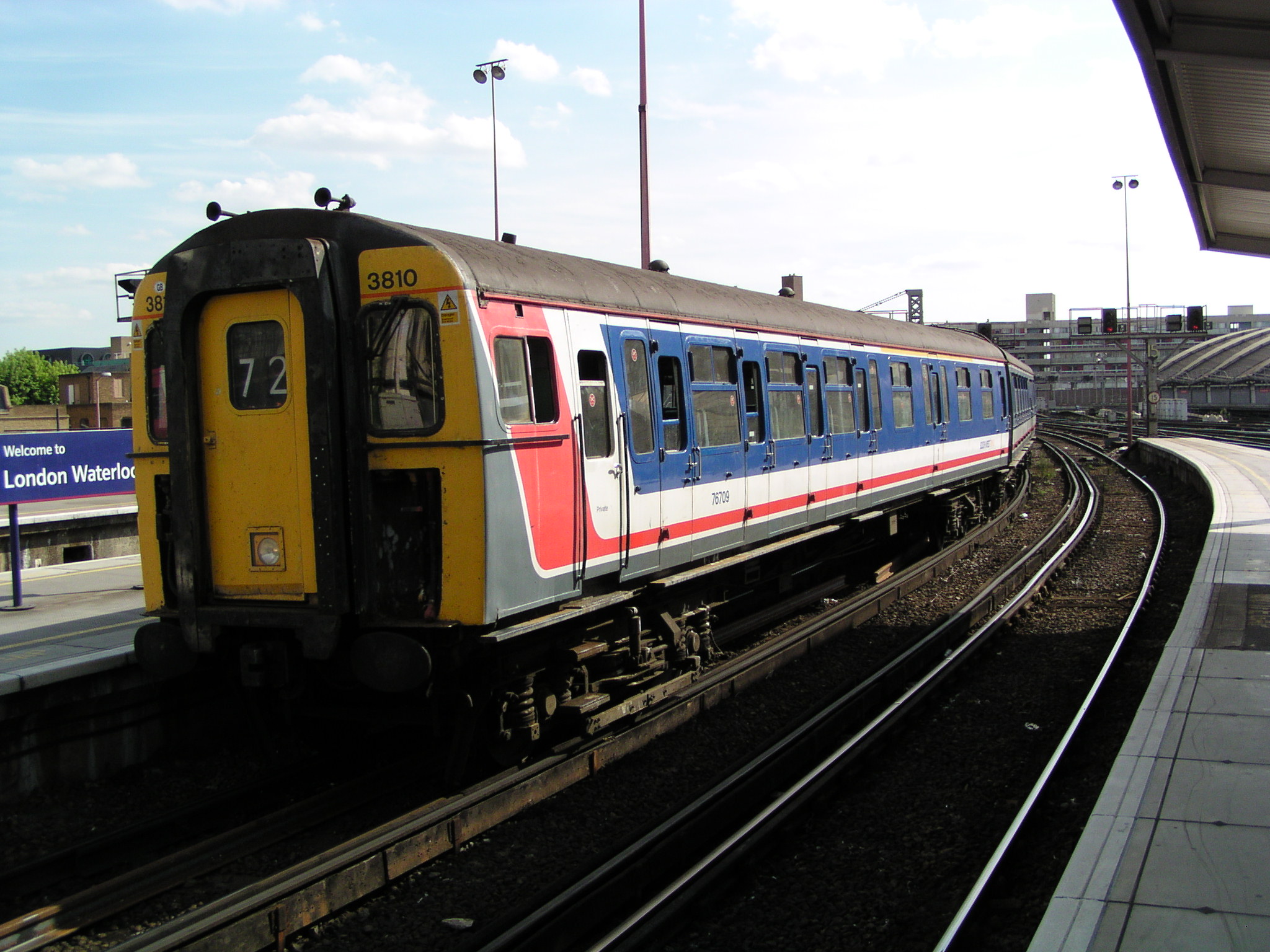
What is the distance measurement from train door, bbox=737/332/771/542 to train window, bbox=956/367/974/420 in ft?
26.0

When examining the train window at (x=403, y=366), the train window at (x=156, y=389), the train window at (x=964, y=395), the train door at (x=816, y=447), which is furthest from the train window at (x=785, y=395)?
the train window at (x=964, y=395)

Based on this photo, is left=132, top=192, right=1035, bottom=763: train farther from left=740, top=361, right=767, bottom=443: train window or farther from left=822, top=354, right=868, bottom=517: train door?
left=822, top=354, right=868, bottom=517: train door

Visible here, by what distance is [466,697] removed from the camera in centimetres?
645

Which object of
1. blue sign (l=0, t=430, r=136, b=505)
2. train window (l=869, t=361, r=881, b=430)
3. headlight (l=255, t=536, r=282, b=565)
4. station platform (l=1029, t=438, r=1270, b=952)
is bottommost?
station platform (l=1029, t=438, r=1270, b=952)

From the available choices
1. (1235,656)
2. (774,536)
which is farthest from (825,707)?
(1235,656)

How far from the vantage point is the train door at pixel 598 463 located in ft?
23.4

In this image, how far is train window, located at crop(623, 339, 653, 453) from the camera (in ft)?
25.5

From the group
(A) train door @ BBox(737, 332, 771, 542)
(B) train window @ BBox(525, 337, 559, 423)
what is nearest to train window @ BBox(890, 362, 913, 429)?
(A) train door @ BBox(737, 332, 771, 542)

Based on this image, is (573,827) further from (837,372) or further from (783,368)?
(837,372)

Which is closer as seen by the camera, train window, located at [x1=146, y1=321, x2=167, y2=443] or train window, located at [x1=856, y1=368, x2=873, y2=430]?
train window, located at [x1=146, y1=321, x2=167, y2=443]

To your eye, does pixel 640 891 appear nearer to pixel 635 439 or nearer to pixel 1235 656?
pixel 635 439

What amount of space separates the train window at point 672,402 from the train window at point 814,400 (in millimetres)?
2743

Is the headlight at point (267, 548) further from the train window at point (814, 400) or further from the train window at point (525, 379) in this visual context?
the train window at point (814, 400)

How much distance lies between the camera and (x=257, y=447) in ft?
21.2
